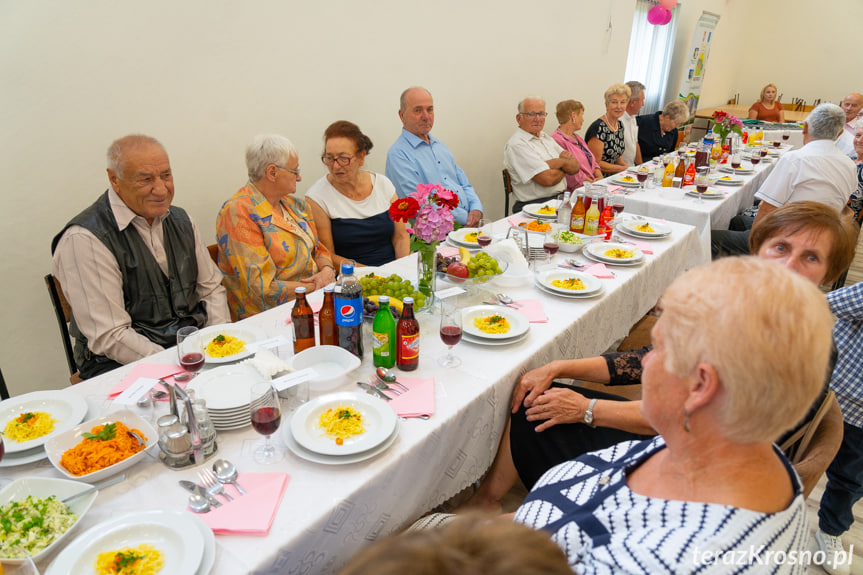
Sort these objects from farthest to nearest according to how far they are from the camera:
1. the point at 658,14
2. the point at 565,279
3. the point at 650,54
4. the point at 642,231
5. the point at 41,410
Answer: the point at 650,54
the point at 658,14
the point at 642,231
the point at 565,279
the point at 41,410

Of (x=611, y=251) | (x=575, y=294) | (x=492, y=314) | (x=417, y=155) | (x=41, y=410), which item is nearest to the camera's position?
(x=41, y=410)

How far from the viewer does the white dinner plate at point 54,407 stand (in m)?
1.22

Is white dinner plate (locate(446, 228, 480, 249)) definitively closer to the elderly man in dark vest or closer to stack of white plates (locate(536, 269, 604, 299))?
stack of white plates (locate(536, 269, 604, 299))

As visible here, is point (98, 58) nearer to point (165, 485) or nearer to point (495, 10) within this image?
point (165, 485)

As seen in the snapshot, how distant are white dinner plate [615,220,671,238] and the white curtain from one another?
522cm

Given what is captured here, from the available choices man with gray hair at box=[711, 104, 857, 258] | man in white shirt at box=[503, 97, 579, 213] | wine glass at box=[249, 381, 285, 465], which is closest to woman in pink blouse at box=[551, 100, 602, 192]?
man in white shirt at box=[503, 97, 579, 213]

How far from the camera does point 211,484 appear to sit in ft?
3.49

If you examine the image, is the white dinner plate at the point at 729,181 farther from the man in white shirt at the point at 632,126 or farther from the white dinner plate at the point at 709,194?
the man in white shirt at the point at 632,126

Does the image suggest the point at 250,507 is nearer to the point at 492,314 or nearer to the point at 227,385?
the point at 227,385

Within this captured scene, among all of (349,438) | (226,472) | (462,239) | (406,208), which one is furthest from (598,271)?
(226,472)

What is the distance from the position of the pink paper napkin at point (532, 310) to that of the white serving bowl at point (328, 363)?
73 cm

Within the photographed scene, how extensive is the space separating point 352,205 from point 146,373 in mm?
1611

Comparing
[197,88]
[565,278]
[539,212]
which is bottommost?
[565,278]

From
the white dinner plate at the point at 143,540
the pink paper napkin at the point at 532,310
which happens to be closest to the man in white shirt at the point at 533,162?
the pink paper napkin at the point at 532,310
